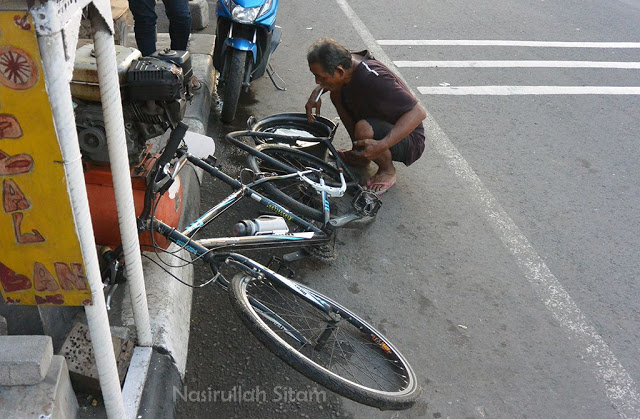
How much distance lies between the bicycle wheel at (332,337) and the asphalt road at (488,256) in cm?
16

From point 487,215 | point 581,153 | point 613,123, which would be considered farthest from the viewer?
point 613,123

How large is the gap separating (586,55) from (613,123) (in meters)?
1.92

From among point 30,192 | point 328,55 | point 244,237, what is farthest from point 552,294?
point 30,192

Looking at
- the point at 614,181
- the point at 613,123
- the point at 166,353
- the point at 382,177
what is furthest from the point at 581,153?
the point at 166,353

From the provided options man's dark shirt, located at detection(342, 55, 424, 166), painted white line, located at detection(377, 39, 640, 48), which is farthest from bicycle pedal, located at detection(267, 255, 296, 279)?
painted white line, located at detection(377, 39, 640, 48)

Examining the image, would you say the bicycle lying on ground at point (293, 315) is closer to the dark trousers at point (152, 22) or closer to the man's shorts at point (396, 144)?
the man's shorts at point (396, 144)

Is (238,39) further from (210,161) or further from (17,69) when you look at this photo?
(17,69)

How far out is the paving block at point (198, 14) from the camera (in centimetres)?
605

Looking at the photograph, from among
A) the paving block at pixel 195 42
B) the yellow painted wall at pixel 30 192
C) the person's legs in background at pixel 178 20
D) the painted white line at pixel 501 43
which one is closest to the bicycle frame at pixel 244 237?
the yellow painted wall at pixel 30 192

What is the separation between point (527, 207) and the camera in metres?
4.27

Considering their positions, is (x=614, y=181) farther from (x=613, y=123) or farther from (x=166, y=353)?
(x=166, y=353)

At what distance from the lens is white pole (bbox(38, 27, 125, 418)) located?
1419 mm

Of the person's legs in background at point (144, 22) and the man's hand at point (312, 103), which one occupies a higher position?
the person's legs in background at point (144, 22)

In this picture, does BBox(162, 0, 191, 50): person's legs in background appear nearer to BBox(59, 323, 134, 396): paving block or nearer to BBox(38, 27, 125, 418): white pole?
BBox(59, 323, 134, 396): paving block
